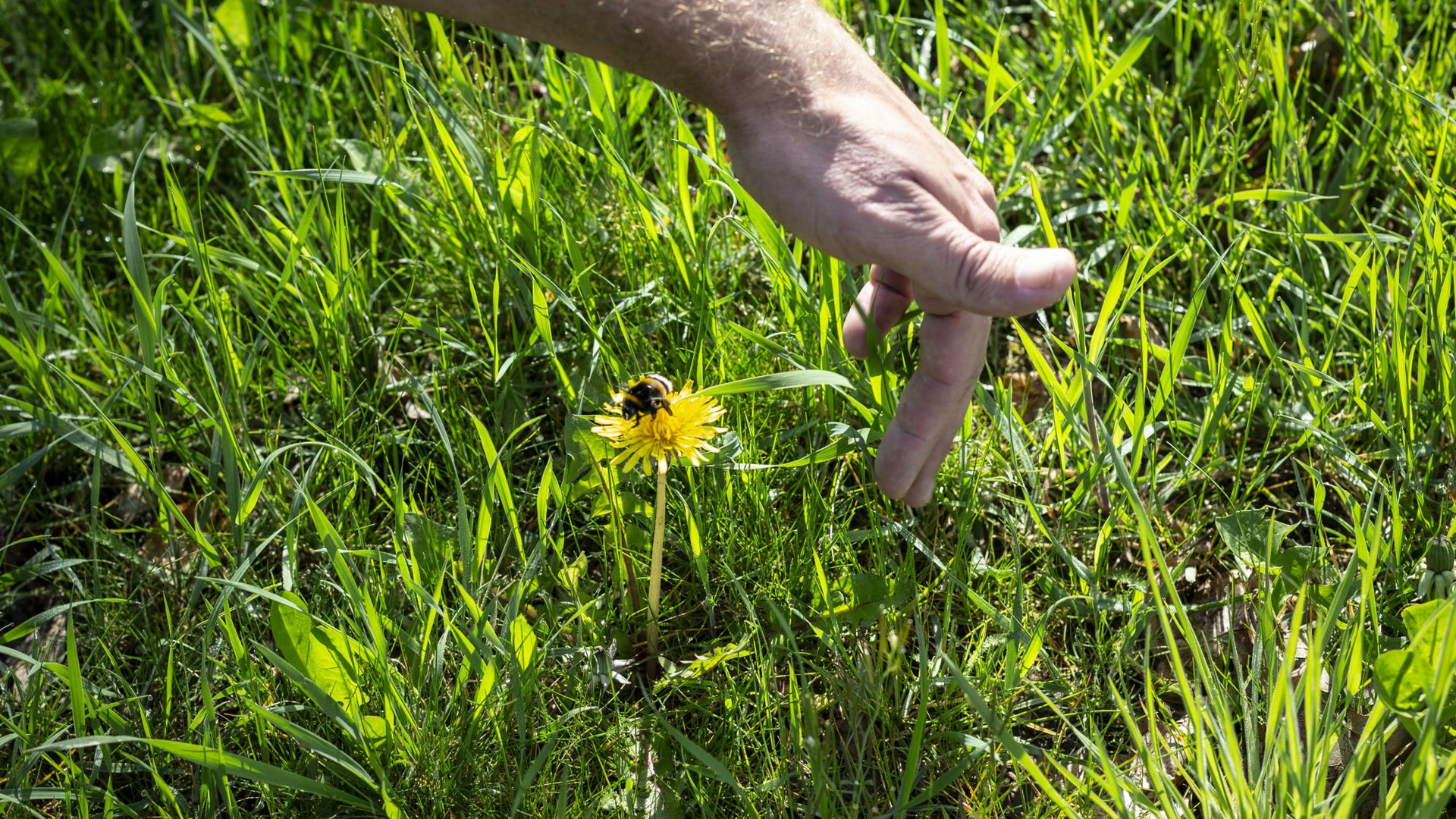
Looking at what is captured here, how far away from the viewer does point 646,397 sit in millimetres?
1521

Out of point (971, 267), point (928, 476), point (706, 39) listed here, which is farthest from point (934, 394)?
point (706, 39)

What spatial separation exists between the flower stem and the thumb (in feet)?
1.50

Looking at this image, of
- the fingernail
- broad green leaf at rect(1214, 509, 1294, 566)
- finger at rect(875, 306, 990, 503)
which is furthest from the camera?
broad green leaf at rect(1214, 509, 1294, 566)

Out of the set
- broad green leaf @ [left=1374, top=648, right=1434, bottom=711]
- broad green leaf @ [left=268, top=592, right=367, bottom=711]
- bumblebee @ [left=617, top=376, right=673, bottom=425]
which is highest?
bumblebee @ [left=617, top=376, right=673, bottom=425]

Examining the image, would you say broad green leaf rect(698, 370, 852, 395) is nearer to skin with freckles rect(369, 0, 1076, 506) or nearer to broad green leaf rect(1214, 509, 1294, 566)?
skin with freckles rect(369, 0, 1076, 506)

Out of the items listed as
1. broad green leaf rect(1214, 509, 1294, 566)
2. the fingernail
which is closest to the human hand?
the fingernail

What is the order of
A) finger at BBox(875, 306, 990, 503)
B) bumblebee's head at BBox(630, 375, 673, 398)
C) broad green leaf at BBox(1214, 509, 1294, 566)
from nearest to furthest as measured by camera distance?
1. bumblebee's head at BBox(630, 375, 673, 398)
2. finger at BBox(875, 306, 990, 503)
3. broad green leaf at BBox(1214, 509, 1294, 566)

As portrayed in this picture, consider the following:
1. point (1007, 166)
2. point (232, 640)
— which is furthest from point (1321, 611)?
point (232, 640)

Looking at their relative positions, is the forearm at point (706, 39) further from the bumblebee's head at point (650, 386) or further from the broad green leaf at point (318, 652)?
the broad green leaf at point (318, 652)

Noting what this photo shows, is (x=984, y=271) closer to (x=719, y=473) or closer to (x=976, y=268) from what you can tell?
(x=976, y=268)

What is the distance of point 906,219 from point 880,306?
0.43m

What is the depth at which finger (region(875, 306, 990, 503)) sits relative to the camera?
5.35 ft

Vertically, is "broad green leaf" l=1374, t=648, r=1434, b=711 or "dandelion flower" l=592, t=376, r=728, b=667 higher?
"dandelion flower" l=592, t=376, r=728, b=667

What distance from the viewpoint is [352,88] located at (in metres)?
2.87
